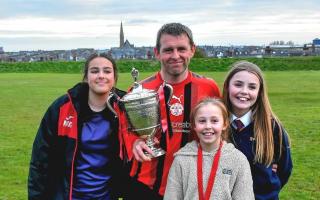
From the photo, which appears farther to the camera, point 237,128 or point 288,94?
point 288,94

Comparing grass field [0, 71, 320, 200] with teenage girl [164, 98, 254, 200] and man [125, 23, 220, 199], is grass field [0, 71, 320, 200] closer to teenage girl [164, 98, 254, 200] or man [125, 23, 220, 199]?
man [125, 23, 220, 199]

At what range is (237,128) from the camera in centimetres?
367

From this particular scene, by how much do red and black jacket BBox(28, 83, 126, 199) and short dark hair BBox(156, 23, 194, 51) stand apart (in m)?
0.59

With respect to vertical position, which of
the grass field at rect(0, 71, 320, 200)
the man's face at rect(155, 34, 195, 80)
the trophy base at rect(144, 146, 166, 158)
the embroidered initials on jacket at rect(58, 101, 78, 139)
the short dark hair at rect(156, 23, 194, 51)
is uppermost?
the short dark hair at rect(156, 23, 194, 51)

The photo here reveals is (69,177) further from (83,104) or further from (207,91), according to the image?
(207,91)

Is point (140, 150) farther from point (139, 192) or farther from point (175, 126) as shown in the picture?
point (139, 192)

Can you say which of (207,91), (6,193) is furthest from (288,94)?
(207,91)

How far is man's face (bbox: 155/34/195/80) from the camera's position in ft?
12.2

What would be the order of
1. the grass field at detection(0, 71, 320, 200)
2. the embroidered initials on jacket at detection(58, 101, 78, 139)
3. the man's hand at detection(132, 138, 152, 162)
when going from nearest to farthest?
the man's hand at detection(132, 138, 152, 162) < the embroidered initials on jacket at detection(58, 101, 78, 139) < the grass field at detection(0, 71, 320, 200)

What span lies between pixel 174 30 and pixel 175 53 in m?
0.17

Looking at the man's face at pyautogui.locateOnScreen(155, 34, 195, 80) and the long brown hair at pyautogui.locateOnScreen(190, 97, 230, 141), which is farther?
the man's face at pyautogui.locateOnScreen(155, 34, 195, 80)

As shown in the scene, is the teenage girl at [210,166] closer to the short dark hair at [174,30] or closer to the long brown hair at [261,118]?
the long brown hair at [261,118]

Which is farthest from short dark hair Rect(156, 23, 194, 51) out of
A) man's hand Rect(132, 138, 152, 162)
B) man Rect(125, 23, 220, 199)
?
man's hand Rect(132, 138, 152, 162)

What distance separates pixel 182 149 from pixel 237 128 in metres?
0.43
